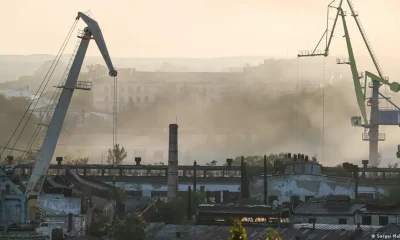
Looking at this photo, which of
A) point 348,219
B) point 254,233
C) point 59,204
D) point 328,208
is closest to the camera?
point 254,233

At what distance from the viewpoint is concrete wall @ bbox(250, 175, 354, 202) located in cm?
13188

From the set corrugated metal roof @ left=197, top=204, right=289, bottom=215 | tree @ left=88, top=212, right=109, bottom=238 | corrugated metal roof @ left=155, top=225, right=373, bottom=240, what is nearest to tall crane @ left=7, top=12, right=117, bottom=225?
tree @ left=88, top=212, right=109, bottom=238

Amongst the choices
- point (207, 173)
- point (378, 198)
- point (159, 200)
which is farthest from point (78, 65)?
point (207, 173)

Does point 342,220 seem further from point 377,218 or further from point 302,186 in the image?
point 302,186

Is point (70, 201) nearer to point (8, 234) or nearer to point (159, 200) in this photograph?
point (159, 200)

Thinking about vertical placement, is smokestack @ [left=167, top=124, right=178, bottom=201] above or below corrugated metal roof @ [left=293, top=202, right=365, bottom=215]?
above

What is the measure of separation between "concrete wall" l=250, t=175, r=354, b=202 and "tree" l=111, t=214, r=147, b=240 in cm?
2910

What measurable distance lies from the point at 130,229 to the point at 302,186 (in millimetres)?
34326

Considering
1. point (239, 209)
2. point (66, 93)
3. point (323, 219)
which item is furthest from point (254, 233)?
point (66, 93)

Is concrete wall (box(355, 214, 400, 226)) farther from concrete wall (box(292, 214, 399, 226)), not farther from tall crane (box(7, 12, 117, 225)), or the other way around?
Answer: tall crane (box(7, 12, 117, 225))

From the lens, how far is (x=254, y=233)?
97375mm

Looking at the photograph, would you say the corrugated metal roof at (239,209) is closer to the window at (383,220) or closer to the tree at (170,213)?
the tree at (170,213)

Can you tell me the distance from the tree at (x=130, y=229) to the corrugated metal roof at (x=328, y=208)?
11.9 meters

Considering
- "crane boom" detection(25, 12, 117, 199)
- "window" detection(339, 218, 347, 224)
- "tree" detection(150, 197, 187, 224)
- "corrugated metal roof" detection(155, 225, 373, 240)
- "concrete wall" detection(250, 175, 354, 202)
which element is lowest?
"corrugated metal roof" detection(155, 225, 373, 240)
